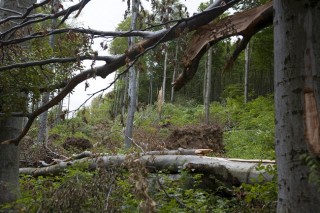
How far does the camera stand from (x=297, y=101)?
101 inches

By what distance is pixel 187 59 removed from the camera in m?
4.14

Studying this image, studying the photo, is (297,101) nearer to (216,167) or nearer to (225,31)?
(225,31)

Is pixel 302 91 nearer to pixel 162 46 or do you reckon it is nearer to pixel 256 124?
pixel 162 46

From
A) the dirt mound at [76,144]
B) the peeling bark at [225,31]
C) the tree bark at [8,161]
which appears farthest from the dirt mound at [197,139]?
the peeling bark at [225,31]

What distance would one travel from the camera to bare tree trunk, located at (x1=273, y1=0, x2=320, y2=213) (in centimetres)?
251

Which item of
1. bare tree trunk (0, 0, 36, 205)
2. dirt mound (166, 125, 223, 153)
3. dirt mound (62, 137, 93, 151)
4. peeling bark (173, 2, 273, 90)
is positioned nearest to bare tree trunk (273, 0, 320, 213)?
peeling bark (173, 2, 273, 90)

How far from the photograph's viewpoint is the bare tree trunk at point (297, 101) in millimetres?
2508

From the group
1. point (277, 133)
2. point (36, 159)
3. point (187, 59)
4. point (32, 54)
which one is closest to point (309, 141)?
point (277, 133)

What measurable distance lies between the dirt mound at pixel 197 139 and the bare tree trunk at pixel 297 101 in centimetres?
1133

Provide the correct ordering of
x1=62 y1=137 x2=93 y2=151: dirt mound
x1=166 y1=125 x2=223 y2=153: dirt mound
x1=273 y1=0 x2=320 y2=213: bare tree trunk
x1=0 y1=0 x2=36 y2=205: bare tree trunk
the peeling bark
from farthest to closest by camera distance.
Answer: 1. x1=62 y1=137 x2=93 y2=151: dirt mound
2. x1=166 y1=125 x2=223 y2=153: dirt mound
3. x1=0 y1=0 x2=36 y2=205: bare tree trunk
4. the peeling bark
5. x1=273 y1=0 x2=320 y2=213: bare tree trunk

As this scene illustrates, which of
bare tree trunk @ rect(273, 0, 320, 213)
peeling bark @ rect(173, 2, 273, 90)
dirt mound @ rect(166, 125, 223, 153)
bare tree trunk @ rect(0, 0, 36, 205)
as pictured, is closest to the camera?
bare tree trunk @ rect(273, 0, 320, 213)

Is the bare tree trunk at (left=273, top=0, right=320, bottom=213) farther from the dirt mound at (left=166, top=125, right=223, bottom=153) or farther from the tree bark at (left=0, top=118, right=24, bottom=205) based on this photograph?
the dirt mound at (left=166, top=125, right=223, bottom=153)

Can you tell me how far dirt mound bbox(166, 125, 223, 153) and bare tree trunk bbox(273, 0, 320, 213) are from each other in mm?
11332

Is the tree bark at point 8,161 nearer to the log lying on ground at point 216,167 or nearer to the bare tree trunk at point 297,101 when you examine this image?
the log lying on ground at point 216,167
